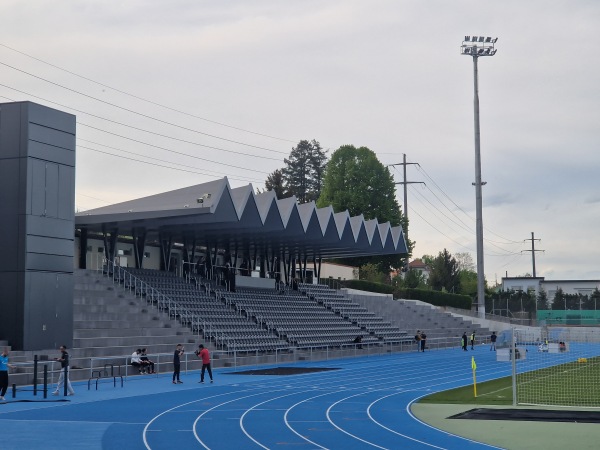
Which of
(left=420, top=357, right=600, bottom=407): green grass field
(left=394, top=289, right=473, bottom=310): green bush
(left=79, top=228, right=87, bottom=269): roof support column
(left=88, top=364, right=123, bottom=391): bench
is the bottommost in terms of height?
(left=420, top=357, right=600, bottom=407): green grass field

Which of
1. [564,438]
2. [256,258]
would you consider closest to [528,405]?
[564,438]

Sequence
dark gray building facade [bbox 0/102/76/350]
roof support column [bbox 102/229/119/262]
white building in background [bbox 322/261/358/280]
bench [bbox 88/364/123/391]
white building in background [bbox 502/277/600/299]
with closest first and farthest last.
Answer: bench [bbox 88/364/123/391]
dark gray building facade [bbox 0/102/76/350]
roof support column [bbox 102/229/119/262]
white building in background [bbox 322/261/358/280]
white building in background [bbox 502/277/600/299]

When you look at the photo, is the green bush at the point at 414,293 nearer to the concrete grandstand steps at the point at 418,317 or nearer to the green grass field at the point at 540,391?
the concrete grandstand steps at the point at 418,317

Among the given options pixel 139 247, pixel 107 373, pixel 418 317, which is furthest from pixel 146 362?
pixel 418 317

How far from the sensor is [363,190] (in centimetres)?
8881

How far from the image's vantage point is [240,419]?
67.4 feet

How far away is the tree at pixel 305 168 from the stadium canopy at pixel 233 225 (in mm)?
56319

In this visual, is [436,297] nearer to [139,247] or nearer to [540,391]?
[139,247]

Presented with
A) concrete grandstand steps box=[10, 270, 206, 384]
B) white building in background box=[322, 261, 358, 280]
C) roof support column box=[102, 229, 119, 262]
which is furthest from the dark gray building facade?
white building in background box=[322, 261, 358, 280]

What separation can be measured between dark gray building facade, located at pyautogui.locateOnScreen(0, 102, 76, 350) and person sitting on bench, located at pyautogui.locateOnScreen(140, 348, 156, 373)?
289 cm

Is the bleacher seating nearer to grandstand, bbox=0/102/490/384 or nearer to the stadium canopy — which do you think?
grandstand, bbox=0/102/490/384

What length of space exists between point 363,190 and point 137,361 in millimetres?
57193

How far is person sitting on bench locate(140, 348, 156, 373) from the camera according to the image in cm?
3419

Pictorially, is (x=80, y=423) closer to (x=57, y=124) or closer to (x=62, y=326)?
(x=62, y=326)
